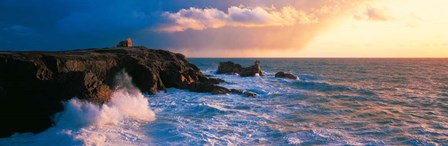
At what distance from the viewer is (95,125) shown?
1750 centimetres

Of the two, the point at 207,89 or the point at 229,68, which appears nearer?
the point at 207,89

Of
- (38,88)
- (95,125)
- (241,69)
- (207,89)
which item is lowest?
(95,125)

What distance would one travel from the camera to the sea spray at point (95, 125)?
15273 mm

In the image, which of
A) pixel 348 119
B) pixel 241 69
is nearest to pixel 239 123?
pixel 348 119

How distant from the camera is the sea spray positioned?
50.1ft

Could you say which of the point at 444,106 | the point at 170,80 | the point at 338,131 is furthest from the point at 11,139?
the point at 444,106

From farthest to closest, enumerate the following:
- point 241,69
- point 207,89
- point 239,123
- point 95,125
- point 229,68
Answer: point 229,68 < point 241,69 < point 207,89 < point 239,123 < point 95,125

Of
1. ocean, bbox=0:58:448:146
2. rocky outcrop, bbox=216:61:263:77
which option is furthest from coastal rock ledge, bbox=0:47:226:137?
rocky outcrop, bbox=216:61:263:77

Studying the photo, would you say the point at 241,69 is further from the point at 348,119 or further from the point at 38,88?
the point at 38,88

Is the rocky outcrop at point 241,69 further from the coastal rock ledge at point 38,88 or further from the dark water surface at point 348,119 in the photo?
the coastal rock ledge at point 38,88

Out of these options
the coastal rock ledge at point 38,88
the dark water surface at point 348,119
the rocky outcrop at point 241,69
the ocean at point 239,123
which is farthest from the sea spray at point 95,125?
the rocky outcrop at point 241,69

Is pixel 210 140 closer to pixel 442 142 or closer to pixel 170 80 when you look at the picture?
pixel 442 142

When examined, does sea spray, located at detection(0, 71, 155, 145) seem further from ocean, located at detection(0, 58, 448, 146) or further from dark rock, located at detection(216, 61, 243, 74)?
dark rock, located at detection(216, 61, 243, 74)

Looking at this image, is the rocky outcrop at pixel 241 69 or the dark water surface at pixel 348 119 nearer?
the dark water surface at pixel 348 119
